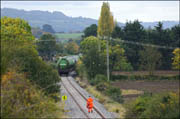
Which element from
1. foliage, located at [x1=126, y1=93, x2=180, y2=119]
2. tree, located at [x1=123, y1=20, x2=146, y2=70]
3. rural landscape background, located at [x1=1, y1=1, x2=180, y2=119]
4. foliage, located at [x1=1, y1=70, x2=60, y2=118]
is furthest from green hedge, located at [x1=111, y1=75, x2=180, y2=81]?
foliage, located at [x1=1, y1=70, x2=60, y2=118]

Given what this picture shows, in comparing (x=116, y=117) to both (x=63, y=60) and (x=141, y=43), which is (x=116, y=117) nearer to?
(x=63, y=60)

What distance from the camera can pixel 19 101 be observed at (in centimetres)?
1081

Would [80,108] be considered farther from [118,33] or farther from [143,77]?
[118,33]

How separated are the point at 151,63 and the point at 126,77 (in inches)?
211

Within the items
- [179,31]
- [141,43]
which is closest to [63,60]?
[141,43]

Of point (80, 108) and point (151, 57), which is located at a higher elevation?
point (151, 57)

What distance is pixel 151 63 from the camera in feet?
171

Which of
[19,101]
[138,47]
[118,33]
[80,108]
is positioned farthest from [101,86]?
[118,33]

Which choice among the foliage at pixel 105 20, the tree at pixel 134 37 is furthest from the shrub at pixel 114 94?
the tree at pixel 134 37

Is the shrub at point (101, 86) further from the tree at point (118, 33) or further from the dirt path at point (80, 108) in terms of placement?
the tree at point (118, 33)

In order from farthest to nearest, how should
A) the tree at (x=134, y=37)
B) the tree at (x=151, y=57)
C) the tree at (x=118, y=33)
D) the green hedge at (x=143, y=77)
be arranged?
1. the tree at (x=118, y=33)
2. the tree at (x=134, y=37)
3. the tree at (x=151, y=57)
4. the green hedge at (x=143, y=77)

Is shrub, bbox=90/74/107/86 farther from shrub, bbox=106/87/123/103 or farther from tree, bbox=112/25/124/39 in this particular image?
tree, bbox=112/25/124/39

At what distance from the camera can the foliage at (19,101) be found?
964 centimetres

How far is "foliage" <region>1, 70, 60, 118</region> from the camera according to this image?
9.64m
